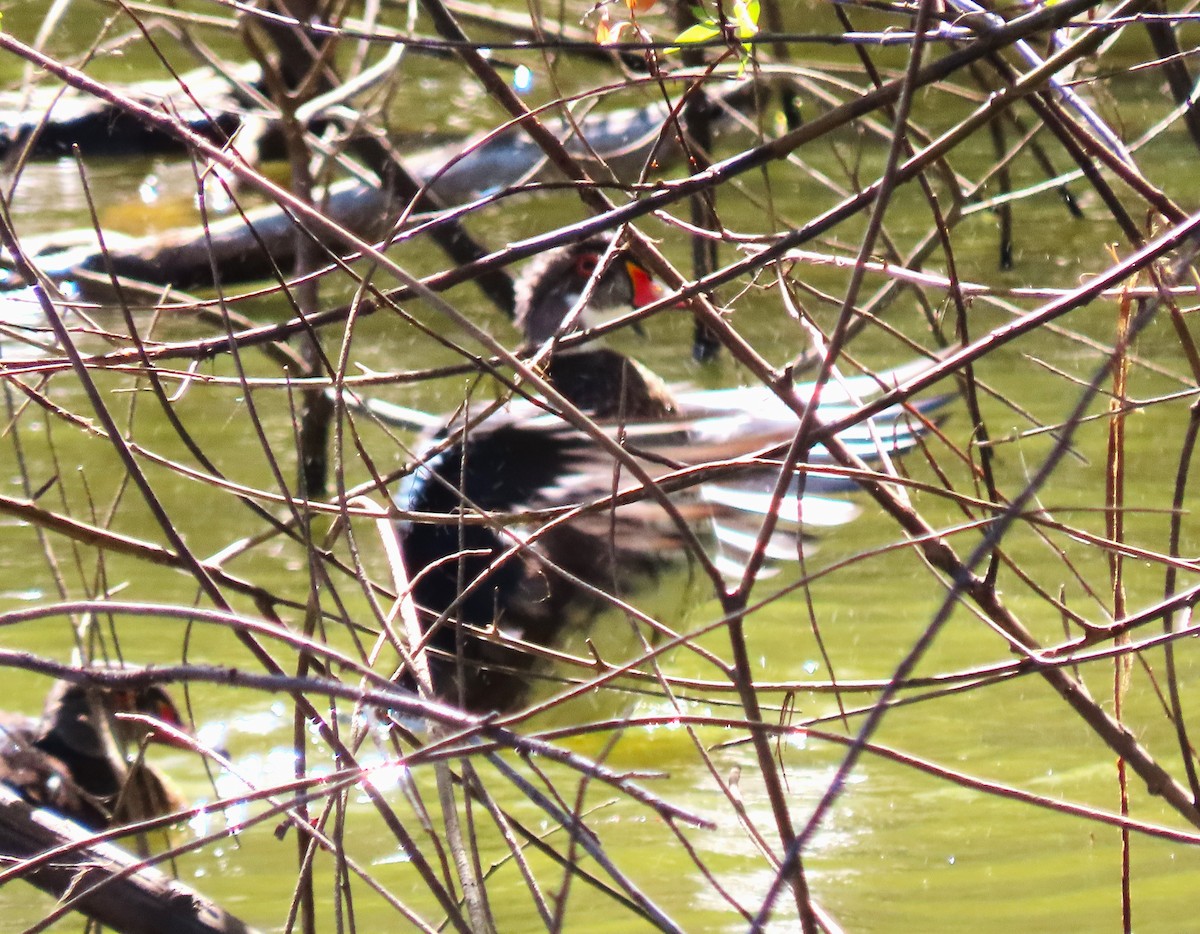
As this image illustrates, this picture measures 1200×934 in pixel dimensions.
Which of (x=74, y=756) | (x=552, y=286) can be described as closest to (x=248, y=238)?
(x=552, y=286)

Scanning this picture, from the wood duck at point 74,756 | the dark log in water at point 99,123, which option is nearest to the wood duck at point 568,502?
A: the wood duck at point 74,756

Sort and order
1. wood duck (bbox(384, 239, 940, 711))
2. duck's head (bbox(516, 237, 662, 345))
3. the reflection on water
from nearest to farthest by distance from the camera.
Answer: the reflection on water → wood duck (bbox(384, 239, 940, 711)) → duck's head (bbox(516, 237, 662, 345))

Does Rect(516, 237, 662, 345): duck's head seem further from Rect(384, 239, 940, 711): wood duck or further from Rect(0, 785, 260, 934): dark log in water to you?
Rect(0, 785, 260, 934): dark log in water

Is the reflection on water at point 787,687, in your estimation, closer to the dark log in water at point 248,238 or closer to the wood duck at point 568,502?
the wood duck at point 568,502

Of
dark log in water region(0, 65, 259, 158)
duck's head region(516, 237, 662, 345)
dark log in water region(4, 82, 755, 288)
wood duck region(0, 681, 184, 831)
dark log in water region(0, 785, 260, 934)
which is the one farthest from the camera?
dark log in water region(0, 65, 259, 158)

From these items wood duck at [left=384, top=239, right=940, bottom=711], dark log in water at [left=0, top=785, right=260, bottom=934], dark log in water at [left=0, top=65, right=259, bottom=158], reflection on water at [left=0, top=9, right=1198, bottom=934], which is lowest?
reflection on water at [left=0, top=9, right=1198, bottom=934]

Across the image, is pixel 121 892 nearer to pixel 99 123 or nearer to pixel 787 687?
pixel 787 687

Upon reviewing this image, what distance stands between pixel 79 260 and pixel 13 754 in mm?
2940

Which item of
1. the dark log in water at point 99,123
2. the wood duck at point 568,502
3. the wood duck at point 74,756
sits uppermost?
the dark log in water at point 99,123

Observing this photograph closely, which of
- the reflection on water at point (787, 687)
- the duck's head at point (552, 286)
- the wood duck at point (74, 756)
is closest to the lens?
the reflection on water at point (787, 687)

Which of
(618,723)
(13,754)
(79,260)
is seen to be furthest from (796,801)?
(79,260)

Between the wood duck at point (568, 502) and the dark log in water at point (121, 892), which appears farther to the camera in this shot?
the wood duck at point (568, 502)

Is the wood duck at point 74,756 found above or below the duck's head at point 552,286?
below

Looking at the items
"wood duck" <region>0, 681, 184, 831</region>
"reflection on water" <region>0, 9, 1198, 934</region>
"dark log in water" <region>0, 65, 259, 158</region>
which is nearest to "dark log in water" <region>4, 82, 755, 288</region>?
"reflection on water" <region>0, 9, 1198, 934</region>
